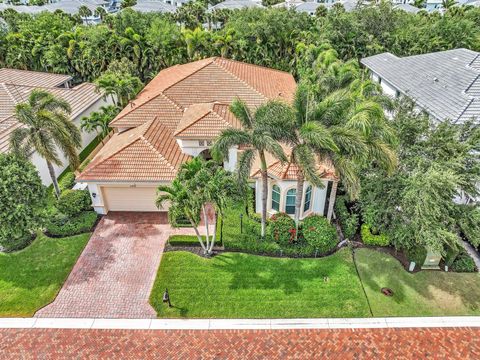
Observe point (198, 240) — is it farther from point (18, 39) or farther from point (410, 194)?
point (18, 39)

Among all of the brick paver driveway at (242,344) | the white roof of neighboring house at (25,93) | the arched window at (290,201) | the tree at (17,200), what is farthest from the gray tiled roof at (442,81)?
the white roof of neighboring house at (25,93)

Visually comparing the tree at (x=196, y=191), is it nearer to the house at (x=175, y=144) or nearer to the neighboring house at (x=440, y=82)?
the house at (x=175, y=144)

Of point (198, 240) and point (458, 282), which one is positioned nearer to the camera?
point (458, 282)

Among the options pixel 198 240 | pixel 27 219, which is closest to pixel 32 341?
pixel 27 219

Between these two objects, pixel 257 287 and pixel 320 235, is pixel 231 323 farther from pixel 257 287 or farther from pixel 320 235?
pixel 320 235

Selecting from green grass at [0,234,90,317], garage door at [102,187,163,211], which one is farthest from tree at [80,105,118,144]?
green grass at [0,234,90,317]

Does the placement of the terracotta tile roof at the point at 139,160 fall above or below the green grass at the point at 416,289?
above

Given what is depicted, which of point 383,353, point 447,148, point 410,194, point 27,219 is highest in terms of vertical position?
point 447,148
